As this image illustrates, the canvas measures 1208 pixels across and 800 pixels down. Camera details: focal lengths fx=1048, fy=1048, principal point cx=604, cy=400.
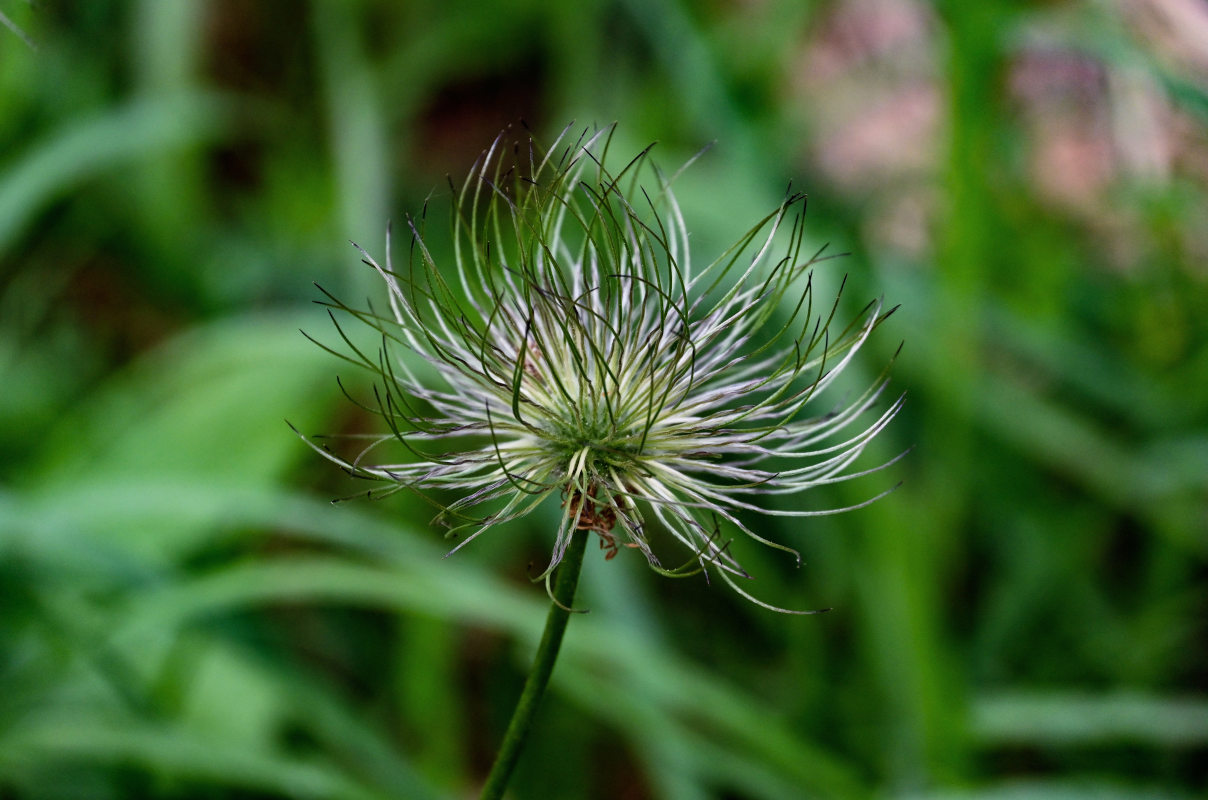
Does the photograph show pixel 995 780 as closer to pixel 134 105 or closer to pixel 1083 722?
pixel 1083 722

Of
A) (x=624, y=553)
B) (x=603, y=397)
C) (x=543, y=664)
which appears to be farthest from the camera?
(x=624, y=553)

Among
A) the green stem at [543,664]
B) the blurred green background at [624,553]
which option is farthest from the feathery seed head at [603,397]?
the blurred green background at [624,553]

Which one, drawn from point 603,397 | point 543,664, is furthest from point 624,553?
point 543,664

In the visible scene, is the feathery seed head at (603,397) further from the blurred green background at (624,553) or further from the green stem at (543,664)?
the blurred green background at (624,553)

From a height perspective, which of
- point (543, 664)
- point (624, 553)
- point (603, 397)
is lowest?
point (543, 664)

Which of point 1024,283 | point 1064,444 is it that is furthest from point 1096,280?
point 1064,444

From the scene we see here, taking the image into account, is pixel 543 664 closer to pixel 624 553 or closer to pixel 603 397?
pixel 603 397

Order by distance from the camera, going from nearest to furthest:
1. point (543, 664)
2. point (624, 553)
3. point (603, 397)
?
point (543, 664) < point (603, 397) < point (624, 553)
